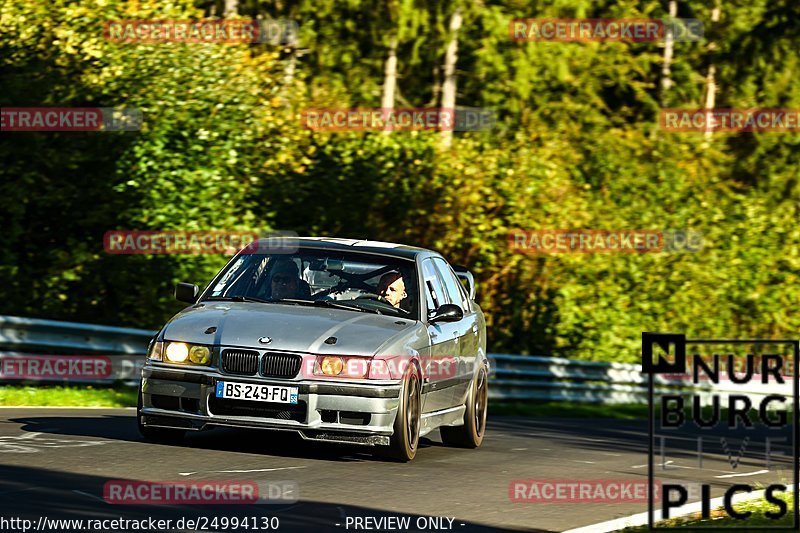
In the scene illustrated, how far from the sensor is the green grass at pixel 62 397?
17.1 meters

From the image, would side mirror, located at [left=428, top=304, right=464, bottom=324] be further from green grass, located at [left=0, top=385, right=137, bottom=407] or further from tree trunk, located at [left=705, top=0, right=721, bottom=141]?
tree trunk, located at [left=705, top=0, right=721, bottom=141]

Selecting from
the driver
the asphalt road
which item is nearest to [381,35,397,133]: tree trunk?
the asphalt road

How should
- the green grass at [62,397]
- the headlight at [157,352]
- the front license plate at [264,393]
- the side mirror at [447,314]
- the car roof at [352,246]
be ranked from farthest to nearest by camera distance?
the green grass at [62,397], the car roof at [352,246], the side mirror at [447,314], the headlight at [157,352], the front license plate at [264,393]

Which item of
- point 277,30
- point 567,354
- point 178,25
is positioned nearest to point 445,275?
point 178,25

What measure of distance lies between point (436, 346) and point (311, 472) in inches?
86.6

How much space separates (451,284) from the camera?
558 inches

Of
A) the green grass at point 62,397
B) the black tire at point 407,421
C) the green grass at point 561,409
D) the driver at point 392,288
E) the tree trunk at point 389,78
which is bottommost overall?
the green grass at point 561,409

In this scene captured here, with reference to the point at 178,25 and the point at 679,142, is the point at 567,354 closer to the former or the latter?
the point at 178,25

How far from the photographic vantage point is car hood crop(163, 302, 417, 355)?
36.5 ft

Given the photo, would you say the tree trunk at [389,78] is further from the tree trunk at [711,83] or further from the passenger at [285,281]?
the passenger at [285,281]

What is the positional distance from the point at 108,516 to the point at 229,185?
702 inches

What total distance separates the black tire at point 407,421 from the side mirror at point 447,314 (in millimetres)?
765

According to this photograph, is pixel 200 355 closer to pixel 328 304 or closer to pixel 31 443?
pixel 328 304

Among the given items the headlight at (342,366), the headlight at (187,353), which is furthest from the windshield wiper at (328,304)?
the headlight at (187,353)
